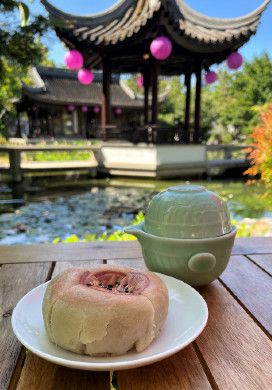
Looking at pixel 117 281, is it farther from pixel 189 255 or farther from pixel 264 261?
pixel 264 261

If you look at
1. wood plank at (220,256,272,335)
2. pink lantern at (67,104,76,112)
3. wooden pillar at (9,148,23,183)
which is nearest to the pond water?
wooden pillar at (9,148,23,183)

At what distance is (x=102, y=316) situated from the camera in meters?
0.48

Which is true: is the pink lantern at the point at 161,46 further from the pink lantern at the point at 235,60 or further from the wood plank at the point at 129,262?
the wood plank at the point at 129,262

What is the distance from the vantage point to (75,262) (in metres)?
0.97

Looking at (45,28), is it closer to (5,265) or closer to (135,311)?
(5,265)

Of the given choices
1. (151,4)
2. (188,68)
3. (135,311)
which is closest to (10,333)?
(135,311)

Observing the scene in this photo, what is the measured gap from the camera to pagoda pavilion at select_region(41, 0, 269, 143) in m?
8.49

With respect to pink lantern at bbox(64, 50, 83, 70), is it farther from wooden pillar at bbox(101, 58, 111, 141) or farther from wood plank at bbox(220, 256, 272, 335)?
wood plank at bbox(220, 256, 272, 335)

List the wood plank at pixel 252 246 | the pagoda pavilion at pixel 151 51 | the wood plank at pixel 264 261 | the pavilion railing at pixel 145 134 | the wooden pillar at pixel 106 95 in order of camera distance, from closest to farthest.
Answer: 1. the wood plank at pixel 264 261
2. the wood plank at pixel 252 246
3. the pagoda pavilion at pixel 151 51
4. the pavilion railing at pixel 145 134
5. the wooden pillar at pixel 106 95

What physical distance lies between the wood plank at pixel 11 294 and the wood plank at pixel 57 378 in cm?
3

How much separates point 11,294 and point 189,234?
0.41 m

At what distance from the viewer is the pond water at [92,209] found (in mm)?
4355

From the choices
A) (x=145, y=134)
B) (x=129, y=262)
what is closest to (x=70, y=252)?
(x=129, y=262)

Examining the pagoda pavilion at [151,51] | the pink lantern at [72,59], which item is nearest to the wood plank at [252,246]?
the pagoda pavilion at [151,51]
